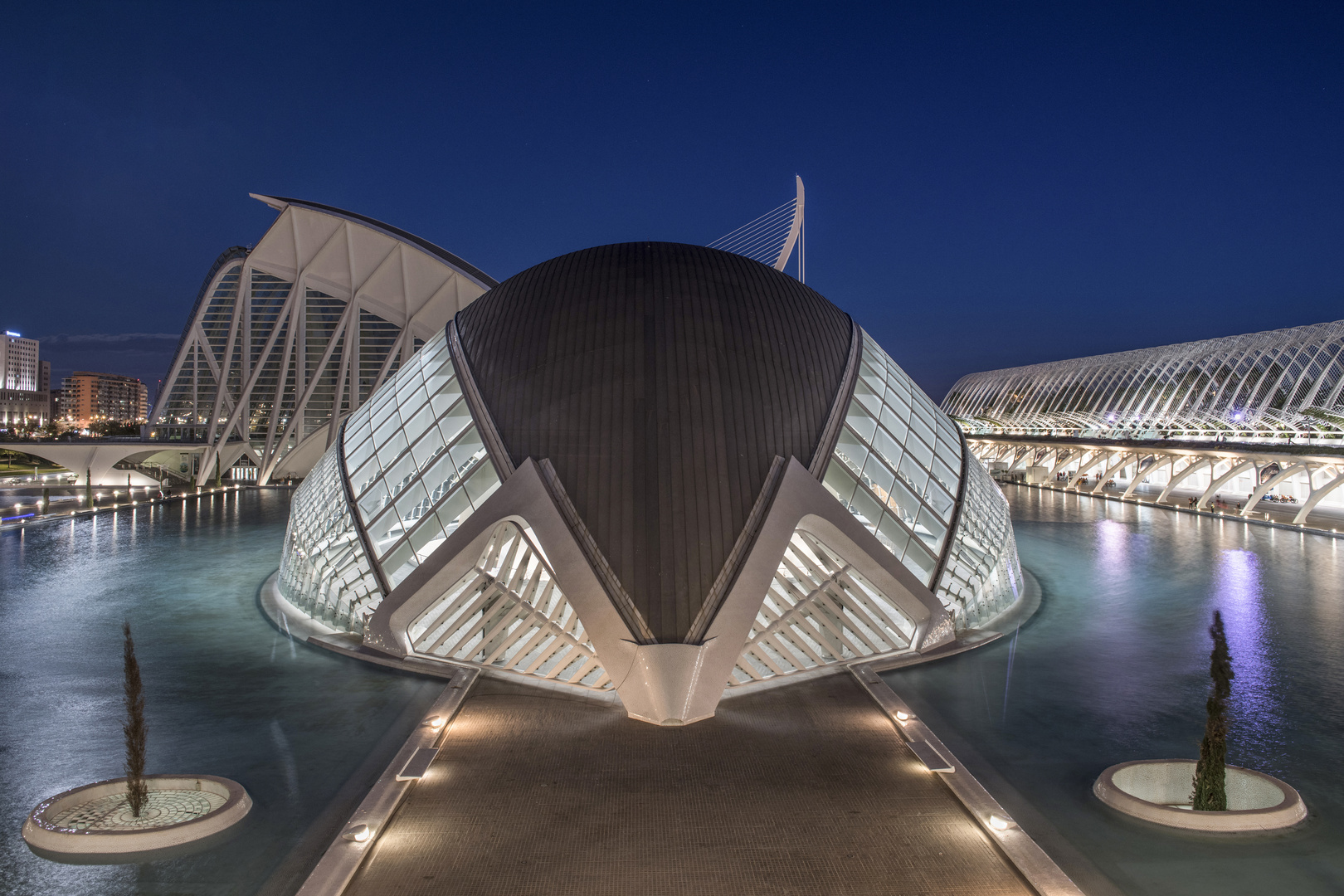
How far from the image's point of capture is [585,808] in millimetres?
8266

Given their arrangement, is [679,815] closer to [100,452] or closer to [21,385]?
[100,452]

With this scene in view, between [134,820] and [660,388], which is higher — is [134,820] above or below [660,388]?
below

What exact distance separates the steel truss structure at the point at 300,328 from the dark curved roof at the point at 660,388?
33376mm

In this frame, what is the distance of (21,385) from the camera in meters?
165

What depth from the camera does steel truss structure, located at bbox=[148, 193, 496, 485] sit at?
47.3 metres

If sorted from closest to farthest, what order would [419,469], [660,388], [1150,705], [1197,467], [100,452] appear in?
[1150,705] → [660,388] → [419,469] → [1197,467] → [100,452]

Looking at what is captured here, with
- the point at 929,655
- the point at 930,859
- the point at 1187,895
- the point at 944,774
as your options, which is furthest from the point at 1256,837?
the point at 929,655

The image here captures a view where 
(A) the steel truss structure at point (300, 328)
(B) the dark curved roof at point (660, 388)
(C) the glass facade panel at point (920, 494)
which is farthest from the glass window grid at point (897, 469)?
(A) the steel truss structure at point (300, 328)

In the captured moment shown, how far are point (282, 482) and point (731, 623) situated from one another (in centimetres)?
4902

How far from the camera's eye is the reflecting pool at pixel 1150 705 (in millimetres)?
7629

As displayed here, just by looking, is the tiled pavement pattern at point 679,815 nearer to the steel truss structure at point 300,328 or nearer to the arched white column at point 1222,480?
the arched white column at point 1222,480

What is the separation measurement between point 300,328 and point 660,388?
1671 inches

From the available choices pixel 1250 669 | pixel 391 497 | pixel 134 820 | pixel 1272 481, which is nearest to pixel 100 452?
pixel 391 497

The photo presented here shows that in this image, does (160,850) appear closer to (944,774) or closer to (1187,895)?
(944,774)
